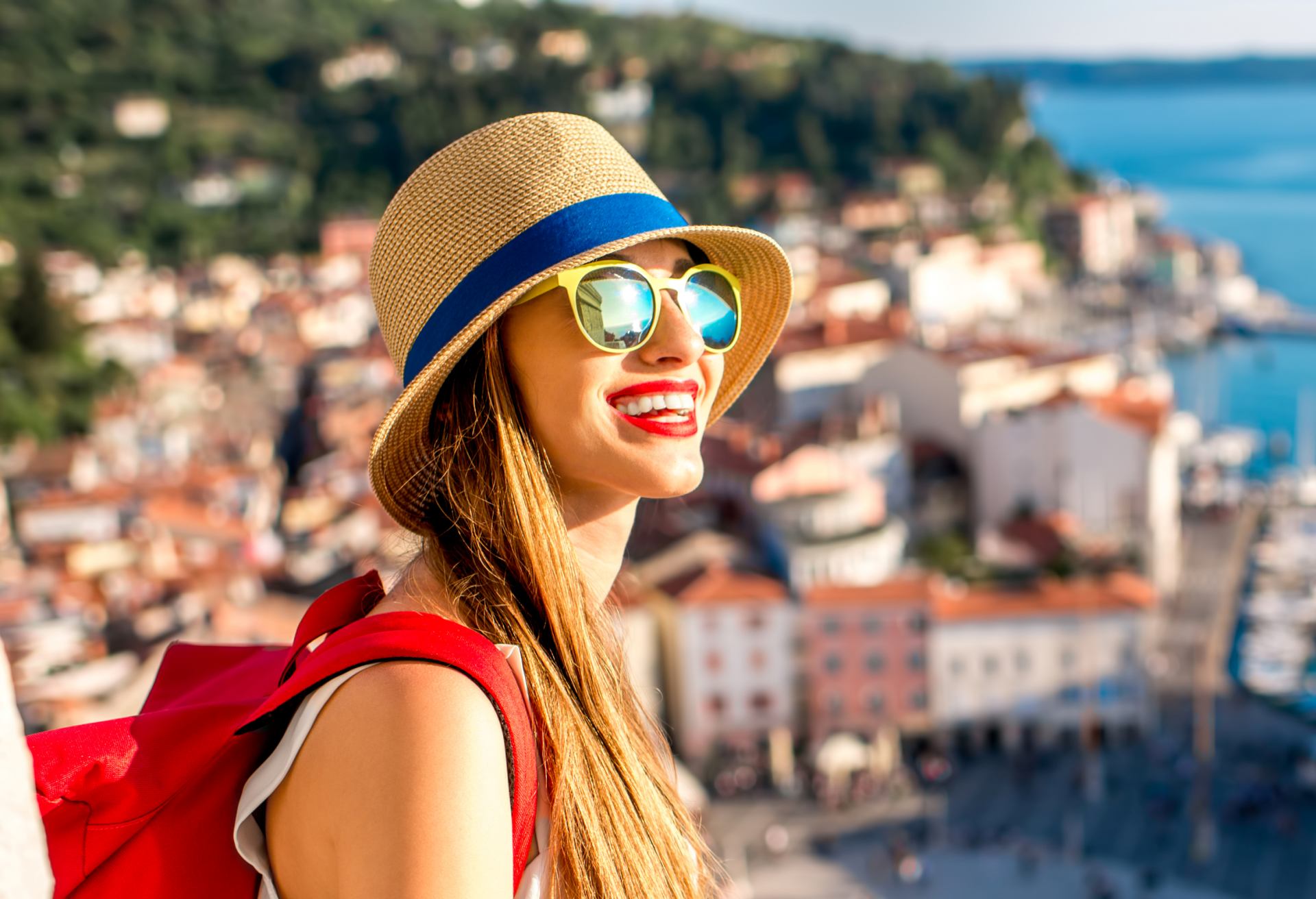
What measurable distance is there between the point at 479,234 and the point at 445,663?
0.84 feet

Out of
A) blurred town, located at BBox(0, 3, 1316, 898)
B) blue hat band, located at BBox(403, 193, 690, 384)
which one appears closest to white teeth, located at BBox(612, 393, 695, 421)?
blue hat band, located at BBox(403, 193, 690, 384)

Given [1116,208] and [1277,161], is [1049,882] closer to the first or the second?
[1116,208]

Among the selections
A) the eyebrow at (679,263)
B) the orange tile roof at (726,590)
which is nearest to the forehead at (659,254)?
the eyebrow at (679,263)

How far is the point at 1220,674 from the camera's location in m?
15.8

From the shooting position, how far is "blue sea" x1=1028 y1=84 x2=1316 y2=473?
33.0m

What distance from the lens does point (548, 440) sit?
94 centimetres

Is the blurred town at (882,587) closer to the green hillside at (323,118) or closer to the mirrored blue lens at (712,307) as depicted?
the mirrored blue lens at (712,307)

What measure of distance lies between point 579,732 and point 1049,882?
38.6 ft

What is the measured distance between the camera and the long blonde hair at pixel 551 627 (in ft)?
2.79

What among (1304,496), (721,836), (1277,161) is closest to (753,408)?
(1304,496)

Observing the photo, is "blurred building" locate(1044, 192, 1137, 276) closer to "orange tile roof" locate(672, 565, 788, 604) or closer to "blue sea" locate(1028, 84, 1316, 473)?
"blue sea" locate(1028, 84, 1316, 473)

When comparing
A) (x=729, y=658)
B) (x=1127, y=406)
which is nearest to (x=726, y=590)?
(x=729, y=658)

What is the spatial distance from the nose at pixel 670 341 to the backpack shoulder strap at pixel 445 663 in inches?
8.9

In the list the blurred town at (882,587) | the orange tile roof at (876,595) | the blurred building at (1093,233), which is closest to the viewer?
the blurred town at (882,587)
